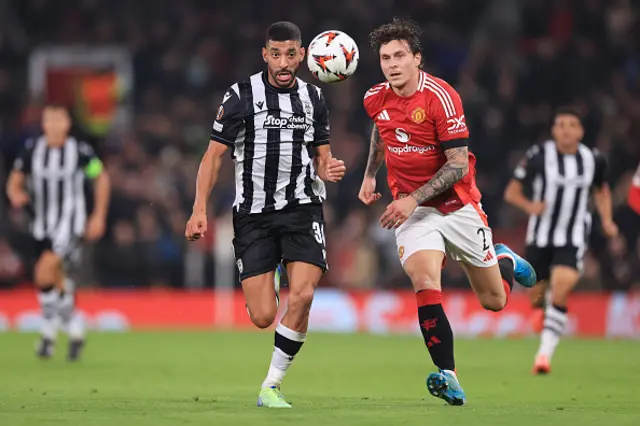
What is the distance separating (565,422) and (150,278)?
12568mm

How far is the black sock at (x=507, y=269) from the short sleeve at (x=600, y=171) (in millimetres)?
3369

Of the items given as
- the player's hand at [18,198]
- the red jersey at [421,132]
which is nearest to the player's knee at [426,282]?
the red jersey at [421,132]

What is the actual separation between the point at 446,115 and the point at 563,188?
456 centimetres

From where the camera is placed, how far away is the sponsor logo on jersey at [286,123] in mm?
7988

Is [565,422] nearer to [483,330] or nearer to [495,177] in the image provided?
[483,330]

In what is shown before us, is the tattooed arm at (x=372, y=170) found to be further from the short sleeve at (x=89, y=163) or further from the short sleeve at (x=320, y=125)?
the short sleeve at (x=89, y=163)

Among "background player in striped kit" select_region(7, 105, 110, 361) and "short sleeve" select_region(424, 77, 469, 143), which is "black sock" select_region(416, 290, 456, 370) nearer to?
"short sleeve" select_region(424, 77, 469, 143)

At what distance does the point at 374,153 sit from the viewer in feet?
28.0

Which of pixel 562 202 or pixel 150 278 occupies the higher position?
pixel 562 202

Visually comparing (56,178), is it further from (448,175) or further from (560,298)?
(448,175)

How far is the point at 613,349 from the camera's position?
1434 centimetres

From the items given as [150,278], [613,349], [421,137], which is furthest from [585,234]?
[150,278]

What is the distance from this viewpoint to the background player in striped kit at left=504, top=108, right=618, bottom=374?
11797mm

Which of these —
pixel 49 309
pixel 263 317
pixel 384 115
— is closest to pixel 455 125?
pixel 384 115
